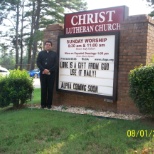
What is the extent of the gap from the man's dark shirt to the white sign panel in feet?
1.32

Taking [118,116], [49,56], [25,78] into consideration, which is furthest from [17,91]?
[118,116]

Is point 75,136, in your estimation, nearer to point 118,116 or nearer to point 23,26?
point 118,116

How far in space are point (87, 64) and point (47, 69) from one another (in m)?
1.13

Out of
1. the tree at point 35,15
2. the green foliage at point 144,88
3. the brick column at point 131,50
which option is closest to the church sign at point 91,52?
the brick column at point 131,50

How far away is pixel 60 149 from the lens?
3631 millimetres

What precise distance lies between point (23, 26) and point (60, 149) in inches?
1341

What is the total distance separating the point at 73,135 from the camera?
13.7 feet

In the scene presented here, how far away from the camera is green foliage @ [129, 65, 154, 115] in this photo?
15.0 feet

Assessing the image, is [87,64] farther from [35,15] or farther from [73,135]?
[35,15]

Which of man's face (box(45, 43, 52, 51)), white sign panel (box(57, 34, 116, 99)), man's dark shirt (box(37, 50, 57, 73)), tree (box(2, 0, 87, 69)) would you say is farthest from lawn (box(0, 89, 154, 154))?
tree (box(2, 0, 87, 69))
